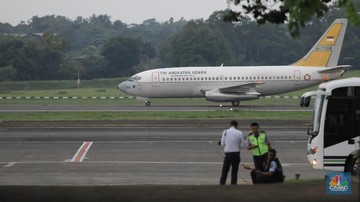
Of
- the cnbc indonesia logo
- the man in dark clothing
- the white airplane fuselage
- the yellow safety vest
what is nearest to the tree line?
the white airplane fuselage

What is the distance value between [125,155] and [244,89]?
33.4 meters

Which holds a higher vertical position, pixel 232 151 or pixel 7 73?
pixel 232 151

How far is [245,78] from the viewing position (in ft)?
206

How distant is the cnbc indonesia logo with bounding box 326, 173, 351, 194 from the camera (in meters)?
12.8

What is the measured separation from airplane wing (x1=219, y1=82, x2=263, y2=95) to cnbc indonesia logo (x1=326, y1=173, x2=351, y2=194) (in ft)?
158

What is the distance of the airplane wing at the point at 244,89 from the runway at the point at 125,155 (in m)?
20.2

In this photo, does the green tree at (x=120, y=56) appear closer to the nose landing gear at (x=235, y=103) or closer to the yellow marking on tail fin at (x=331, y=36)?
the nose landing gear at (x=235, y=103)

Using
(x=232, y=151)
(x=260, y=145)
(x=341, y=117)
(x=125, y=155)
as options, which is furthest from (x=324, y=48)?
(x=232, y=151)

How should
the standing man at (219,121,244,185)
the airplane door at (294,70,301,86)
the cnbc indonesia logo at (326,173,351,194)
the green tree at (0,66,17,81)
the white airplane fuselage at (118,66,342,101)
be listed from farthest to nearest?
1. the green tree at (0,66,17,81)
2. the white airplane fuselage at (118,66,342,101)
3. the airplane door at (294,70,301,86)
4. the standing man at (219,121,244,185)
5. the cnbc indonesia logo at (326,173,351,194)

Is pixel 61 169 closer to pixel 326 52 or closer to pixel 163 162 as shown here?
pixel 163 162

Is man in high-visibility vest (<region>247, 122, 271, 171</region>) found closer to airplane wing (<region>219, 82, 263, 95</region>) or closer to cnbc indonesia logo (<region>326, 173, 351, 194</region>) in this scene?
cnbc indonesia logo (<region>326, 173, 351, 194</region>)

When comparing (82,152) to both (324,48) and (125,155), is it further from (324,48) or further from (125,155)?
(324,48)

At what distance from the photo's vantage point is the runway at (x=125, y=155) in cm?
2328

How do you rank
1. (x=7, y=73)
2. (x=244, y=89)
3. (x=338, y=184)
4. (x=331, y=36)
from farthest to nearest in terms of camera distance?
(x=7, y=73) < (x=244, y=89) < (x=331, y=36) < (x=338, y=184)
